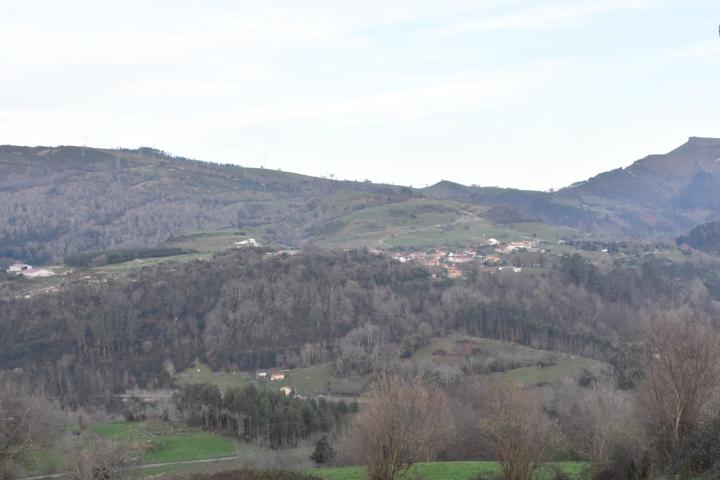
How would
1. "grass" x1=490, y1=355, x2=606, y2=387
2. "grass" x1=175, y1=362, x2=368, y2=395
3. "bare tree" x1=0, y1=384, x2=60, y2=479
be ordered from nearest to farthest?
"bare tree" x1=0, y1=384, x2=60, y2=479, "grass" x1=490, y1=355, x2=606, y2=387, "grass" x1=175, y1=362, x2=368, y2=395

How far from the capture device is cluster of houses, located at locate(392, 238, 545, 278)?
4122 inches

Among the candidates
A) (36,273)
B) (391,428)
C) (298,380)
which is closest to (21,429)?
(391,428)

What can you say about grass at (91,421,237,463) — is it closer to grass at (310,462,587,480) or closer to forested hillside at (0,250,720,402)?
grass at (310,462,587,480)

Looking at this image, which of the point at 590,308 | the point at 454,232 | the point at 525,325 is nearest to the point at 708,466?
the point at 525,325

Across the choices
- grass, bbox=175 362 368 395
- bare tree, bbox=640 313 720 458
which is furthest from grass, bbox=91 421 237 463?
bare tree, bbox=640 313 720 458

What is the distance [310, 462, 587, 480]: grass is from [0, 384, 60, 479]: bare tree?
13266mm

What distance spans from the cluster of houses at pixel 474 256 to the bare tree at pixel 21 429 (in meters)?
69.2

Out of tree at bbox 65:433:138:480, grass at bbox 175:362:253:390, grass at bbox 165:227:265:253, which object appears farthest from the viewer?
grass at bbox 165:227:265:253

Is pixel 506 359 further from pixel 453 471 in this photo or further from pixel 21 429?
pixel 21 429

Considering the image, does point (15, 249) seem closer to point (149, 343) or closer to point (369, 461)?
point (149, 343)

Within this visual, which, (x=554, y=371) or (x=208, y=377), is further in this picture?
(x=208, y=377)

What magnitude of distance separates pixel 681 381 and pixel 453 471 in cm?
894

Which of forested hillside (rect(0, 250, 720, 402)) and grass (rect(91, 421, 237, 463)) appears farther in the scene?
forested hillside (rect(0, 250, 720, 402))

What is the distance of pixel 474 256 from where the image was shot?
4759 inches
